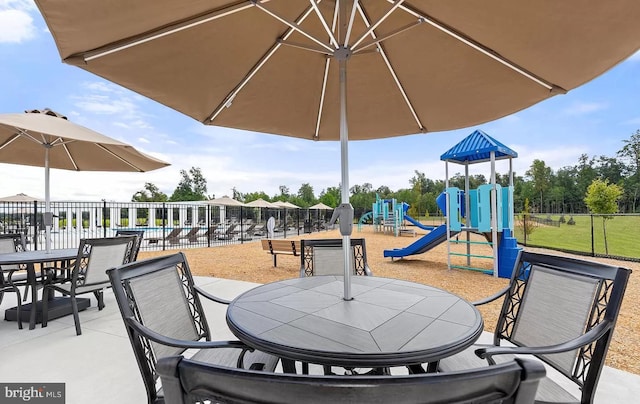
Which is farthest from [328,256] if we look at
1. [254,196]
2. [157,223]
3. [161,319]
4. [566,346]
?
[254,196]

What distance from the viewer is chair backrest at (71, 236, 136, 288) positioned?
10.3ft

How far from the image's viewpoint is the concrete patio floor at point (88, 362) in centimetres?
203

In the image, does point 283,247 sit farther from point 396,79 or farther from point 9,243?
point 396,79

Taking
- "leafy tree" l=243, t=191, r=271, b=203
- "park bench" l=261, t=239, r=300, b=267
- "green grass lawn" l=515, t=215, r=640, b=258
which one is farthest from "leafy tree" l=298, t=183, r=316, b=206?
"park bench" l=261, t=239, r=300, b=267

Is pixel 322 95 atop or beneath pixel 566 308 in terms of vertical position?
atop

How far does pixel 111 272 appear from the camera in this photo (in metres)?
1.39

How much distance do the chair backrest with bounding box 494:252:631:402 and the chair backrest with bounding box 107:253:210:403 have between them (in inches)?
77.8

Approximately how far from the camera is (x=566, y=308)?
1534mm

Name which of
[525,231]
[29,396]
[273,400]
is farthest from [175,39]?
[525,231]

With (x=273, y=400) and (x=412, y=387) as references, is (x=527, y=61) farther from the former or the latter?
(x=273, y=400)

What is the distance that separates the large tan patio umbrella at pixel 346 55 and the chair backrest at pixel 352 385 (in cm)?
109

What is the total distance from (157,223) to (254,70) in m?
27.3

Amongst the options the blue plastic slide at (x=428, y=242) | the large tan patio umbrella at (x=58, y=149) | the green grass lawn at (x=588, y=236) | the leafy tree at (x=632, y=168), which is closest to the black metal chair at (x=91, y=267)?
the large tan patio umbrella at (x=58, y=149)

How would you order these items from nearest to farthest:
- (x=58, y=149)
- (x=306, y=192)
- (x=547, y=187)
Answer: (x=58, y=149)
(x=547, y=187)
(x=306, y=192)
